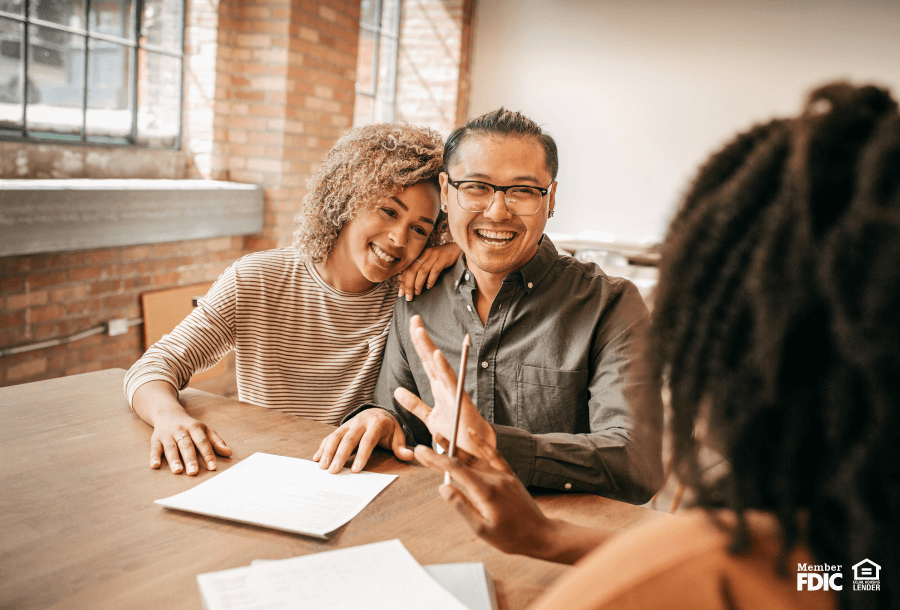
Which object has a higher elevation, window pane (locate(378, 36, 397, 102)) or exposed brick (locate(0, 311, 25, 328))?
window pane (locate(378, 36, 397, 102))

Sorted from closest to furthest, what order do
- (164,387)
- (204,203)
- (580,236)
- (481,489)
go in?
(481,489)
(164,387)
(204,203)
(580,236)

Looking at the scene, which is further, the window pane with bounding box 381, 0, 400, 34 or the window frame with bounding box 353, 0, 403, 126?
the window pane with bounding box 381, 0, 400, 34

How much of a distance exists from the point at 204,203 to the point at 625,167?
3990 mm

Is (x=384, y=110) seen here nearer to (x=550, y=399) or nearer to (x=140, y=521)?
(x=550, y=399)

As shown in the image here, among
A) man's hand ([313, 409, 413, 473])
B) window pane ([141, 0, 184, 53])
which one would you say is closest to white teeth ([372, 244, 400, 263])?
man's hand ([313, 409, 413, 473])

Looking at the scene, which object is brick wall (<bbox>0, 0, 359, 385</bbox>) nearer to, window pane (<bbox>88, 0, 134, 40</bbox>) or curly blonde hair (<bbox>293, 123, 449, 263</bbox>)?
window pane (<bbox>88, 0, 134, 40</bbox>)

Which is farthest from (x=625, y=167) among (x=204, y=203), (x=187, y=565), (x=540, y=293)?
(x=187, y=565)

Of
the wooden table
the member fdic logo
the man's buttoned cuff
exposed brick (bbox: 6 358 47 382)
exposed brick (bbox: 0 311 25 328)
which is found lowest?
exposed brick (bbox: 6 358 47 382)

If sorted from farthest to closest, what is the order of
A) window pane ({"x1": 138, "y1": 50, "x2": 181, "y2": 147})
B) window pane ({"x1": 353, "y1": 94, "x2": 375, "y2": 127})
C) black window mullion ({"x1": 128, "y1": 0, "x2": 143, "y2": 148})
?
1. window pane ({"x1": 353, "y1": 94, "x2": 375, "y2": 127})
2. window pane ({"x1": 138, "y1": 50, "x2": 181, "y2": 147})
3. black window mullion ({"x1": 128, "y1": 0, "x2": 143, "y2": 148})

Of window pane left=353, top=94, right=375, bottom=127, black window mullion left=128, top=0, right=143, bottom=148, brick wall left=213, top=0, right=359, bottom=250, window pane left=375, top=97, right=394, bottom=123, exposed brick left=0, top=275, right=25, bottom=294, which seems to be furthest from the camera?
window pane left=375, top=97, right=394, bottom=123

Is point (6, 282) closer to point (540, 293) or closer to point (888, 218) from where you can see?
point (540, 293)

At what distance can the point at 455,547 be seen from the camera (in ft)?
3.42

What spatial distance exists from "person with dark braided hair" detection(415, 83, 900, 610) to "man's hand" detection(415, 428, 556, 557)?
0.36 meters

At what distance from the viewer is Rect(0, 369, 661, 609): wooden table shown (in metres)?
0.91
